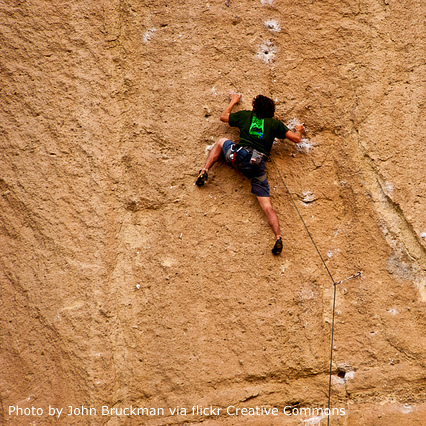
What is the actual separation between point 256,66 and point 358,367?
10.1 ft

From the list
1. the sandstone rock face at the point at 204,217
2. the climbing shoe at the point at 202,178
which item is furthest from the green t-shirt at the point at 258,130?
the climbing shoe at the point at 202,178

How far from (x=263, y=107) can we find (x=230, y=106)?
36 centimetres

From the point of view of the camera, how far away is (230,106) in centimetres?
528

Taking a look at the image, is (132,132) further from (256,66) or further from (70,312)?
(70,312)

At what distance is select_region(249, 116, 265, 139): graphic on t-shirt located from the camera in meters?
5.09

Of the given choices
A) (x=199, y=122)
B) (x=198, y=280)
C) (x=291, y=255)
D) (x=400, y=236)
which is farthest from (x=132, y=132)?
(x=400, y=236)

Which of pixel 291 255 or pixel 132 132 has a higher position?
pixel 132 132

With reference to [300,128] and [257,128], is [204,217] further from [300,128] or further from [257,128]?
[300,128]

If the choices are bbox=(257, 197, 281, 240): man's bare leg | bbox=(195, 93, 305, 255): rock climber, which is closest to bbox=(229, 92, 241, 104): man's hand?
bbox=(195, 93, 305, 255): rock climber

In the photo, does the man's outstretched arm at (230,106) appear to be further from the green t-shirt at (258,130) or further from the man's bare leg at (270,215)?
the man's bare leg at (270,215)

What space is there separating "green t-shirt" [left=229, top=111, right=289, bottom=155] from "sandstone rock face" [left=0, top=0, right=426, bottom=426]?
28 cm

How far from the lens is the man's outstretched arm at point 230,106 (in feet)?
17.1

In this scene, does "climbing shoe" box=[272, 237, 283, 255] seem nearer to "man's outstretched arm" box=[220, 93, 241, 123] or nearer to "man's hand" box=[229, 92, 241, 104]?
"man's outstretched arm" box=[220, 93, 241, 123]

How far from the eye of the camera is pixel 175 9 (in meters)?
5.55
